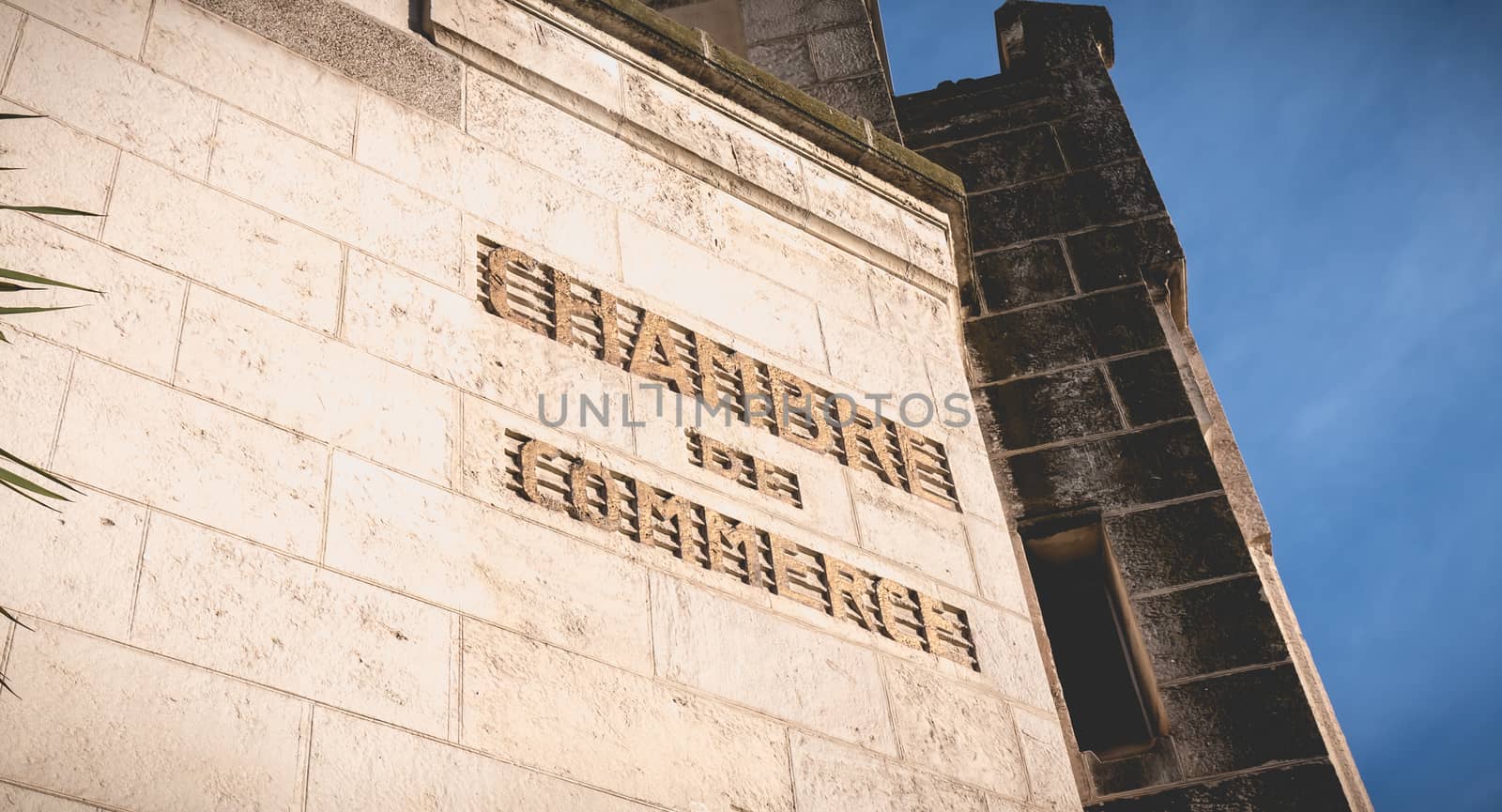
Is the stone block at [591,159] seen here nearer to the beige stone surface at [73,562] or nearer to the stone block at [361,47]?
the stone block at [361,47]

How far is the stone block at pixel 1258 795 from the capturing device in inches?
229

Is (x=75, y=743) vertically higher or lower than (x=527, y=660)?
lower

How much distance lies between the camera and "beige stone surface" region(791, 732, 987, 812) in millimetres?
4484

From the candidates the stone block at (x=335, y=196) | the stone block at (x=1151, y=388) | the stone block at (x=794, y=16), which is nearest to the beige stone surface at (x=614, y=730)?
the stone block at (x=335, y=196)

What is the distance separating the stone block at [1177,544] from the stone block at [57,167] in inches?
167

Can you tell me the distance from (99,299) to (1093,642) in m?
4.31

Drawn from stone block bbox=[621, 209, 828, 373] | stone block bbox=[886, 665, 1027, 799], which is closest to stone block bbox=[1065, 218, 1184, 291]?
stone block bbox=[621, 209, 828, 373]

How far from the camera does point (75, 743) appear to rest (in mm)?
3201

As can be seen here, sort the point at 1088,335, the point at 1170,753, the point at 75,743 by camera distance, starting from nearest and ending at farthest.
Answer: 1. the point at 75,743
2. the point at 1170,753
3. the point at 1088,335

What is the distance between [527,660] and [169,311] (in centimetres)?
127

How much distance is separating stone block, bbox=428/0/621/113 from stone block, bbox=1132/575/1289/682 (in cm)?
297

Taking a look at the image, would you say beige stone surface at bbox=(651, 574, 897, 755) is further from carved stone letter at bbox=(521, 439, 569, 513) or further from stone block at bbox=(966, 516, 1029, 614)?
stone block at bbox=(966, 516, 1029, 614)

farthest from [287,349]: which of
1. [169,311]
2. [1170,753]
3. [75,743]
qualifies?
[1170,753]

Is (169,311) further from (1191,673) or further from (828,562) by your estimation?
(1191,673)
